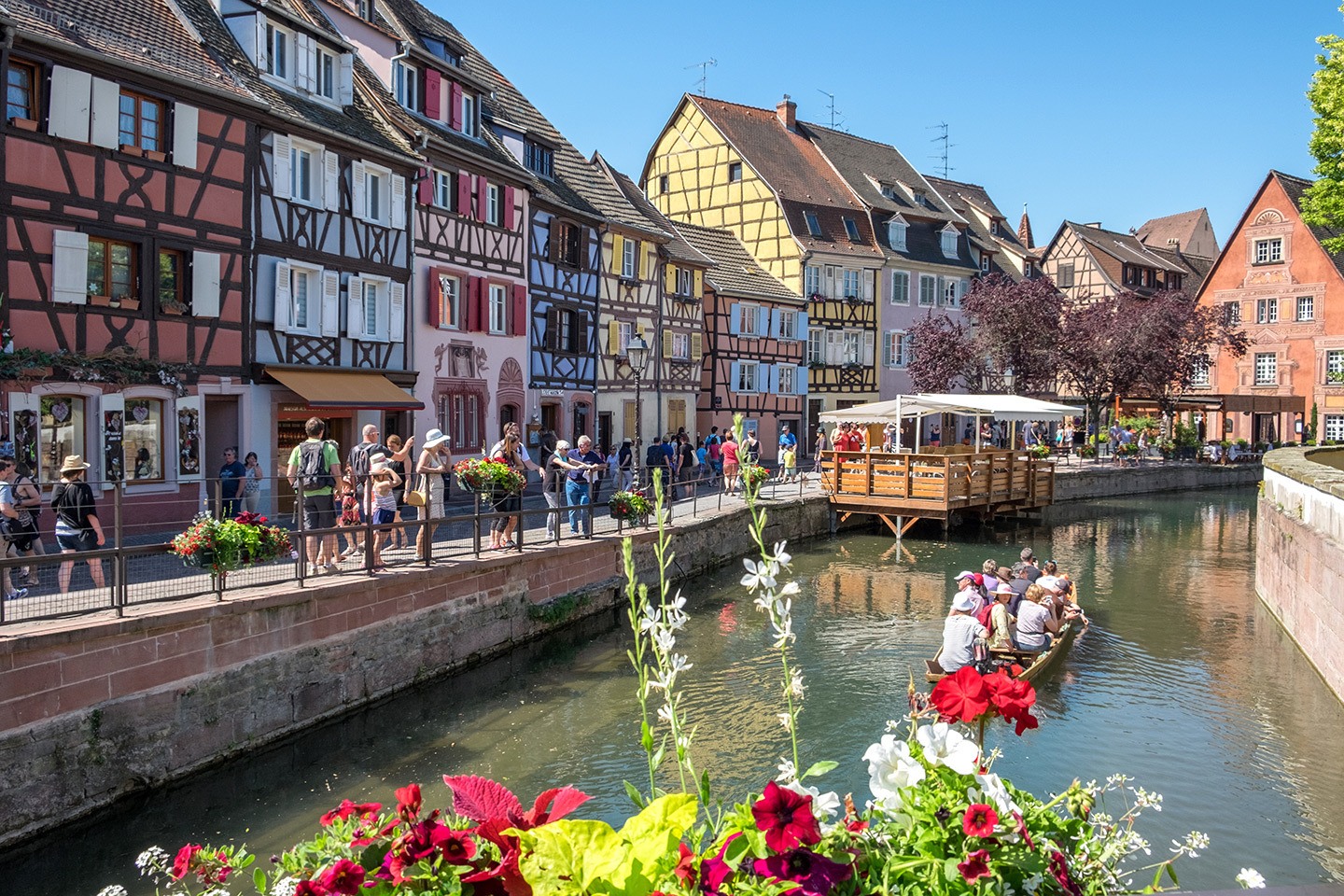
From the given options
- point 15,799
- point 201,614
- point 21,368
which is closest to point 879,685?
point 201,614

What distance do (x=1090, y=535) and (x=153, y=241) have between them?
2238 centimetres

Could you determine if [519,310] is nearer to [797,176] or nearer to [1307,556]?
[1307,556]

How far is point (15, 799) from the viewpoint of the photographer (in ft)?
27.6

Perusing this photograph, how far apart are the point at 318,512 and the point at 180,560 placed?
5.91ft

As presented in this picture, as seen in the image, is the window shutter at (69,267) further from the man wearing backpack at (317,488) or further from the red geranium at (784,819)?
the red geranium at (784,819)

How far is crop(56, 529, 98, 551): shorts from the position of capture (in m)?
10.3

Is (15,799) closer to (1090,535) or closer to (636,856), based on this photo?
(636,856)

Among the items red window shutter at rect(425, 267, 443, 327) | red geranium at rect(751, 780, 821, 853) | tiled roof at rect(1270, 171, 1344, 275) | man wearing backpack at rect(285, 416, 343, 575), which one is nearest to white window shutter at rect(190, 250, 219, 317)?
red window shutter at rect(425, 267, 443, 327)

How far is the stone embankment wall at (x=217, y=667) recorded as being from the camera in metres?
8.64

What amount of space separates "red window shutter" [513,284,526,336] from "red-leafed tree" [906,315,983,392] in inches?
747

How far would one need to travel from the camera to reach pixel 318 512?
12.0 meters

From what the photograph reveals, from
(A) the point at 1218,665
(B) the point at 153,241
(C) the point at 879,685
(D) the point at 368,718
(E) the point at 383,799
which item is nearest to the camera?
(E) the point at 383,799

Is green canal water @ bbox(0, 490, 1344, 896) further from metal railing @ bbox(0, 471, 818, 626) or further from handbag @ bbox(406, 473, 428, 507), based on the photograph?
handbag @ bbox(406, 473, 428, 507)

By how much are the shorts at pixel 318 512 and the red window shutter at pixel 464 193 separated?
1403 cm
